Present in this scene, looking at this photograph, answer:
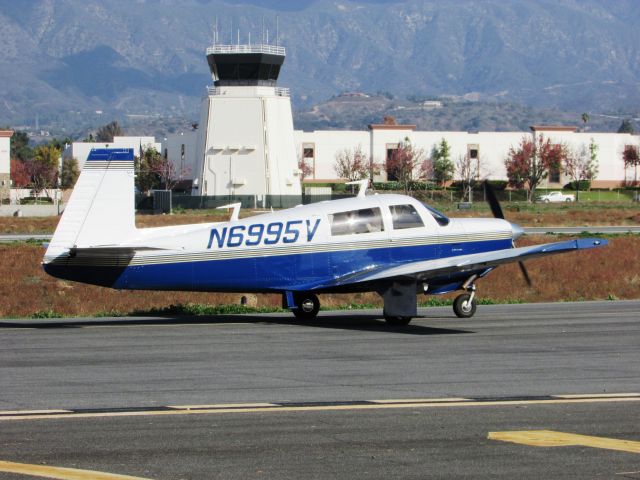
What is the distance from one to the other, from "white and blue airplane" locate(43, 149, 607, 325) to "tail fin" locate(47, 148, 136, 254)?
2 centimetres

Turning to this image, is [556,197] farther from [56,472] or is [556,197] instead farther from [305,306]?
[56,472]

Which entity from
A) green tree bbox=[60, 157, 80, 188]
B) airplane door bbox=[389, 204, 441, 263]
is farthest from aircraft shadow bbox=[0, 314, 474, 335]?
Result: green tree bbox=[60, 157, 80, 188]

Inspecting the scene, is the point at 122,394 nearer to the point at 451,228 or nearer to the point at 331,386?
the point at 331,386

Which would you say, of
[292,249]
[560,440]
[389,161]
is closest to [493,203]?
[292,249]

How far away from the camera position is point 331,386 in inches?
504

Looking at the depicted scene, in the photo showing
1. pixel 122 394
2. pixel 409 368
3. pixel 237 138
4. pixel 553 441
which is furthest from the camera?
pixel 237 138

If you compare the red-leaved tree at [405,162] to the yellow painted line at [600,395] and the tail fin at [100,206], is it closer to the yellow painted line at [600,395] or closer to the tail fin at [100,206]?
the tail fin at [100,206]

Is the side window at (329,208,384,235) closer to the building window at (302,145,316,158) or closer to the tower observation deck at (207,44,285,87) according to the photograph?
the tower observation deck at (207,44,285,87)

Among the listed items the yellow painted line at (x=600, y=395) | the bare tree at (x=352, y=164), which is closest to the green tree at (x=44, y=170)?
the bare tree at (x=352, y=164)

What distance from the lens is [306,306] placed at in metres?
20.5

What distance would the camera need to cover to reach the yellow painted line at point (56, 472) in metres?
8.61

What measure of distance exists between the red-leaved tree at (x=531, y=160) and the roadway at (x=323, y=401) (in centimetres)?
8563

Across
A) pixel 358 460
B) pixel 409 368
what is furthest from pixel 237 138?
pixel 358 460

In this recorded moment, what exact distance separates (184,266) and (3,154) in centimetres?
9240
